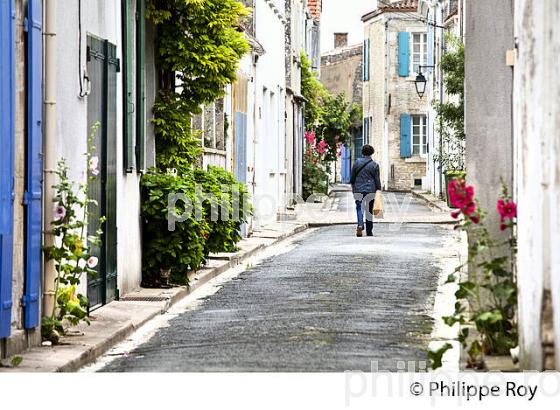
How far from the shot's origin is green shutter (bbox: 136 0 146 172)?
15.1 m

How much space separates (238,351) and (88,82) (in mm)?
3438

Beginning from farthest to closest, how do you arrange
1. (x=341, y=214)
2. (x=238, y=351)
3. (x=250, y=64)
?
(x=341, y=214) < (x=250, y=64) < (x=238, y=351)

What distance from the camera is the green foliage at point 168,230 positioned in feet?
49.1

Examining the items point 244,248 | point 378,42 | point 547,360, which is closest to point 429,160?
point 378,42

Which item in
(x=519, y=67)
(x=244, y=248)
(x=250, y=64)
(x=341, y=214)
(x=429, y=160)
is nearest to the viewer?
(x=519, y=67)

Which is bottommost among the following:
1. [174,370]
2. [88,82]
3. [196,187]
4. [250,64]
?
[174,370]

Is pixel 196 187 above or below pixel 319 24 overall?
below

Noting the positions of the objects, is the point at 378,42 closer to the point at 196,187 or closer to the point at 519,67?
the point at 196,187

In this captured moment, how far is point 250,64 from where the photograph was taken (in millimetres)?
26672

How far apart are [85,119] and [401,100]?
145ft

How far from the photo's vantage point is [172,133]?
16422 mm

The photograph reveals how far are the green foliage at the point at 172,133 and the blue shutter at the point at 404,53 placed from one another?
126ft

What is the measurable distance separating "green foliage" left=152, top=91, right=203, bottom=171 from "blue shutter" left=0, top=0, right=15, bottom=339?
693 cm

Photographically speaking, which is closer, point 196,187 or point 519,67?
point 519,67
